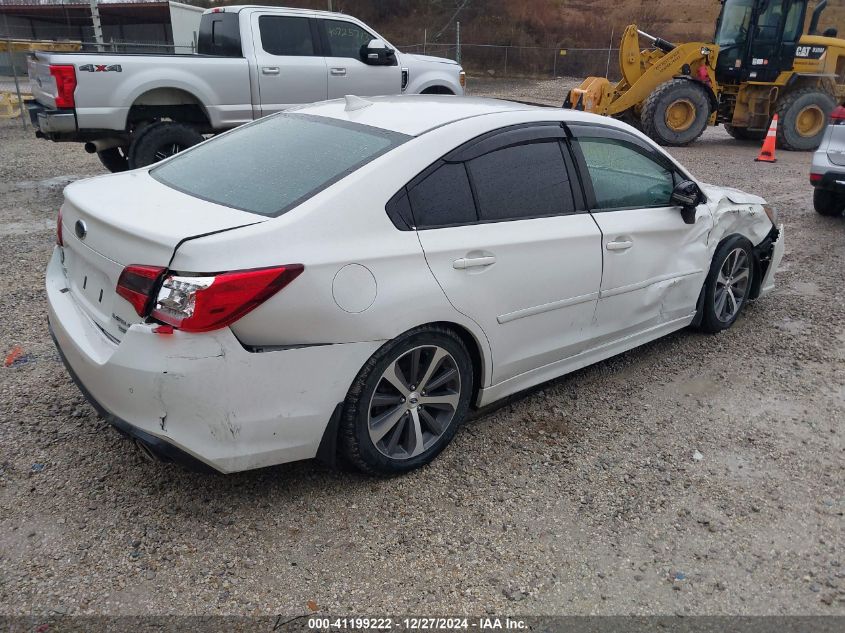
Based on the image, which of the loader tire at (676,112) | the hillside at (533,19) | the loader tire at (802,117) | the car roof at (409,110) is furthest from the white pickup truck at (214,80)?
the hillside at (533,19)

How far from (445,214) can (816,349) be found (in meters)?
3.12

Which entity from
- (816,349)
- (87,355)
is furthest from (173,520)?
(816,349)

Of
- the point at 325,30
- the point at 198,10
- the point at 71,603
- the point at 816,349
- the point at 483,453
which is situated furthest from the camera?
the point at 198,10

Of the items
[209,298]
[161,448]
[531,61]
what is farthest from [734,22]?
[531,61]

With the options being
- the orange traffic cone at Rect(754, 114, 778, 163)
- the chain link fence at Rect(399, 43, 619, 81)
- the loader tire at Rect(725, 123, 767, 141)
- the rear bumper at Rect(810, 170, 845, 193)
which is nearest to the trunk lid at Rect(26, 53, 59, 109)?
the rear bumper at Rect(810, 170, 845, 193)

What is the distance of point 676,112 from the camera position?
13773 mm

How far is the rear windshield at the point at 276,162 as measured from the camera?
2975mm

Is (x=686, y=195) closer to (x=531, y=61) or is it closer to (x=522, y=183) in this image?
(x=522, y=183)

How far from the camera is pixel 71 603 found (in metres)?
2.47

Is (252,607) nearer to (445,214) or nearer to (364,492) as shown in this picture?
(364,492)

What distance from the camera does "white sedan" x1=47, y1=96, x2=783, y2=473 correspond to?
8.47ft

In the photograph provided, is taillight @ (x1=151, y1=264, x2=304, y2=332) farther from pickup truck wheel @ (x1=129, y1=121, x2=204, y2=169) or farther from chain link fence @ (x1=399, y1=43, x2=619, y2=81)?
chain link fence @ (x1=399, y1=43, x2=619, y2=81)

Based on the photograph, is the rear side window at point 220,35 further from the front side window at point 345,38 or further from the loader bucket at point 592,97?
the loader bucket at point 592,97

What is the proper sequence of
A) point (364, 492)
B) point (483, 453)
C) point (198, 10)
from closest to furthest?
point (364, 492) < point (483, 453) < point (198, 10)
